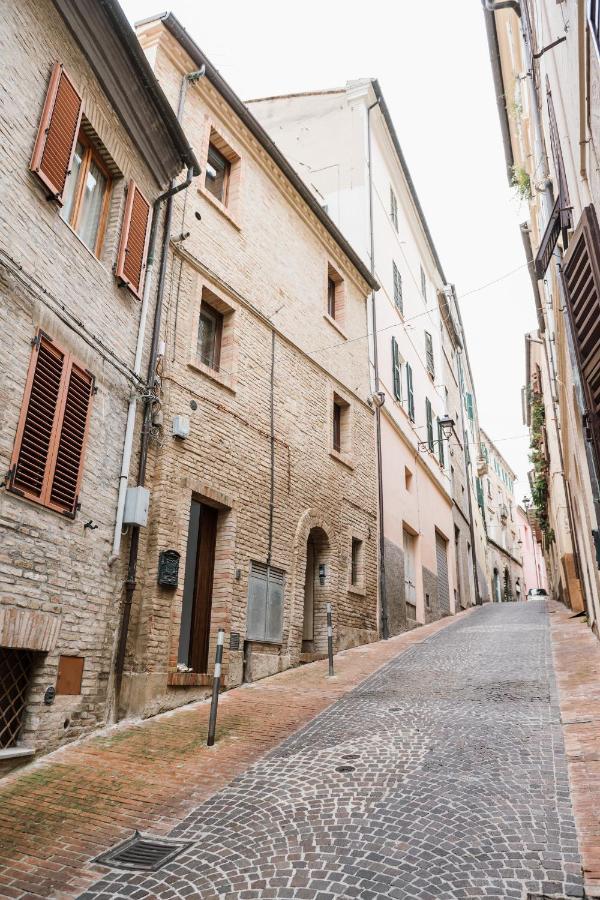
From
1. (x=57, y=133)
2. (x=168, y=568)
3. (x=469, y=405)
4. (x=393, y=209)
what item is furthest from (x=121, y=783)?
(x=469, y=405)

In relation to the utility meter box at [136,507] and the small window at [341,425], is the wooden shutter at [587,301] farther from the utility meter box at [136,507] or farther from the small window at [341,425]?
the small window at [341,425]

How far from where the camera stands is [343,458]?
13070mm

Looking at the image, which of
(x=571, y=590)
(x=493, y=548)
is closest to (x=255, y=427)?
(x=571, y=590)

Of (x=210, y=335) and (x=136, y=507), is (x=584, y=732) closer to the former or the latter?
(x=136, y=507)

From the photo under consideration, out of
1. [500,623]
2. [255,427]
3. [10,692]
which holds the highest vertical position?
[255,427]

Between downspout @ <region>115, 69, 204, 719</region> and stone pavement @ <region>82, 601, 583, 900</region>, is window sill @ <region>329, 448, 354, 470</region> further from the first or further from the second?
stone pavement @ <region>82, 601, 583, 900</region>

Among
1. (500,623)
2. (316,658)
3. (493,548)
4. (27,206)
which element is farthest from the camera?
(493,548)

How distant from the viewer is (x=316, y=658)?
1106 cm

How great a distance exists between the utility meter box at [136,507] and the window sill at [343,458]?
564 centimetres

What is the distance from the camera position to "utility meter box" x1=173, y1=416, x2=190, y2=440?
8.39 m

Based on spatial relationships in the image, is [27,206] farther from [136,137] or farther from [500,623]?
[500,623]

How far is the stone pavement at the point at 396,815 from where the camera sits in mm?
3324

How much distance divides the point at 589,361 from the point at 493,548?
33.5 m

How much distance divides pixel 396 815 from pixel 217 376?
6707 millimetres
